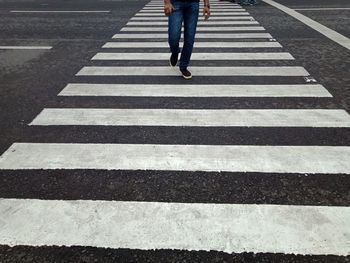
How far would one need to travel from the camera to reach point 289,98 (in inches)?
199

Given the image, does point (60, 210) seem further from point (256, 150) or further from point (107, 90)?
point (107, 90)

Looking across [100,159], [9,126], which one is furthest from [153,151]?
[9,126]

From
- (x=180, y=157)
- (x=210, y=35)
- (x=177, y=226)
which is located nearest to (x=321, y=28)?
(x=210, y=35)

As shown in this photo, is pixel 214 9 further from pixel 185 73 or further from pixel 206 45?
pixel 185 73

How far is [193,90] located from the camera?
5406 millimetres

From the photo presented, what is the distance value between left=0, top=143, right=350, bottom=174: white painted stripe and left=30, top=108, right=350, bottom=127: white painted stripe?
568 millimetres

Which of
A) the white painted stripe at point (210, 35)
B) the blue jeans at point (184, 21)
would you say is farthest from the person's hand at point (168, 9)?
the white painted stripe at point (210, 35)

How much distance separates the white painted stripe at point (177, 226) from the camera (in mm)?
2510

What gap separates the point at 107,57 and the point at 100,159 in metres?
4.01

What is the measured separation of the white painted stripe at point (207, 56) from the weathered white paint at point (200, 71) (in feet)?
2.18

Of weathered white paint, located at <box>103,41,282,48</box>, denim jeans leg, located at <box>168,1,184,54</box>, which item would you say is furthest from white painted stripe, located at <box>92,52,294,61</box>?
denim jeans leg, located at <box>168,1,184,54</box>

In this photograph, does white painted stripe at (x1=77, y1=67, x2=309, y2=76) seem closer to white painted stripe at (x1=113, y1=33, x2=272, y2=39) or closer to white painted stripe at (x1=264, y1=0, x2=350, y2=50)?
white painted stripe at (x1=264, y1=0, x2=350, y2=50)

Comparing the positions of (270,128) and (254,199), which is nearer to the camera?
(254,199)

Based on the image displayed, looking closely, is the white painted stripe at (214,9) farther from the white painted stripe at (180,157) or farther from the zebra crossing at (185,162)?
the white painted stripe at (180,157)
